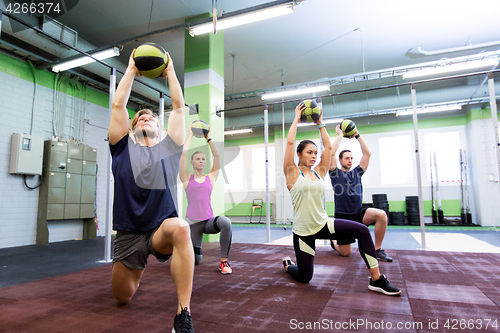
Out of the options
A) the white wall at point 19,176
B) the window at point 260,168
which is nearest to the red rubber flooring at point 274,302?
the white wall at point 19,176

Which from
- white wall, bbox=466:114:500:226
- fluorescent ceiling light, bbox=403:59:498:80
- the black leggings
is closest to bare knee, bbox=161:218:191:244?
the black leggings

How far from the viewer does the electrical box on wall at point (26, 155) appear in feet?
18.9

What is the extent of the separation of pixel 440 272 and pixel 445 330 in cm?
161

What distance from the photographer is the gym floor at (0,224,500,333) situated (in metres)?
1.67

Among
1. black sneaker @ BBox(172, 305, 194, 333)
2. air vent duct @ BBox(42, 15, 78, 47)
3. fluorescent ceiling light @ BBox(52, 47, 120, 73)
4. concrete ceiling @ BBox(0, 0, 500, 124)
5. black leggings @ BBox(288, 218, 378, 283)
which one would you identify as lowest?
black sneaker @ BBox(172, 305, 194, 333)

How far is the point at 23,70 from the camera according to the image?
6148 millimetres

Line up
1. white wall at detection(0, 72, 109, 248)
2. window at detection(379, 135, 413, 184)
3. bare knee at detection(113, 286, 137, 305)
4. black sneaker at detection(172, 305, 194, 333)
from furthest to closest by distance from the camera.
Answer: window at detection(379, 135, 413, 184)
white wall at detection(0, 72, 109, 248)
bare knee at detection(113, 286, 137, 305)
black sneaker at detection(172, 305, 194, 333)

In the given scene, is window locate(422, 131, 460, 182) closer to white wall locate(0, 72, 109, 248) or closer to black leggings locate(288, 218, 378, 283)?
black leggings locate(288, 218, 378, 283)

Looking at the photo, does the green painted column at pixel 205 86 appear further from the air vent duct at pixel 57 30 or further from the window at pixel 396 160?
the window at pixel 396 160

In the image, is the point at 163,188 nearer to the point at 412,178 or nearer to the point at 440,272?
the point at 440,272

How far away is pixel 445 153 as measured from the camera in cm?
953

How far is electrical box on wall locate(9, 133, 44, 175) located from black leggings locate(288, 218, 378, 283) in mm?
6162

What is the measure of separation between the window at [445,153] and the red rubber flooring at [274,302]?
→ 7364 mm

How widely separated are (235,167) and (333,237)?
1091 centimetres
